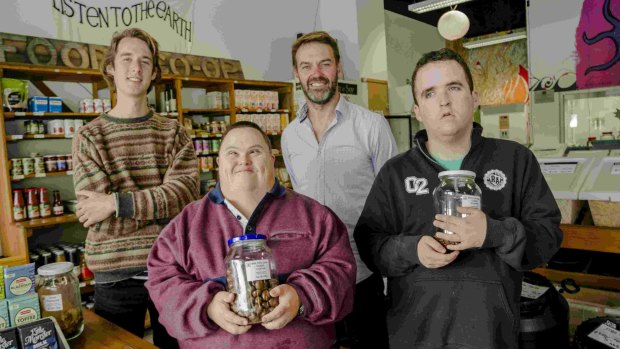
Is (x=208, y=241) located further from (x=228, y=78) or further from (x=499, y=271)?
(x=228, y=78)

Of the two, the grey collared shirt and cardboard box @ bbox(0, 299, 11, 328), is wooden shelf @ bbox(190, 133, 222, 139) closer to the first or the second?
the grey collared shirt

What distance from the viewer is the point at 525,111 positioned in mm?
9539

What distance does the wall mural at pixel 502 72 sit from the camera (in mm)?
11586

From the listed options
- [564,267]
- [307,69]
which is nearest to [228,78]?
[307,69]

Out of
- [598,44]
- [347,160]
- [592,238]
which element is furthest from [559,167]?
[598,44]

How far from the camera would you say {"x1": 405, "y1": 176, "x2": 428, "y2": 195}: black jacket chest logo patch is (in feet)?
5.16

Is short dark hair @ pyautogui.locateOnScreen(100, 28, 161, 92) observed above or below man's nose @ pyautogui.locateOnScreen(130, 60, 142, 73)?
above

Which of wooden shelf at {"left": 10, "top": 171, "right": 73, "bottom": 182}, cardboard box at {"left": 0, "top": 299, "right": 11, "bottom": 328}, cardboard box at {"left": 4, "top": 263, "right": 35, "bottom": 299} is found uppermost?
wooden shelf at {"left": 10, "top": 171, "right": 73, "bottom": 182}

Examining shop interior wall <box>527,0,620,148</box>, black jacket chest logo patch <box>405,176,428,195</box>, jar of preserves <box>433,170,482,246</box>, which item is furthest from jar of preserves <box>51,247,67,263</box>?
shop interior wall <box>527,0,620,148</box>


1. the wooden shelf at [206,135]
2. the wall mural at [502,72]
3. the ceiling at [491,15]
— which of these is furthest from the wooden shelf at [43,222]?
the wall mural at [502,72]

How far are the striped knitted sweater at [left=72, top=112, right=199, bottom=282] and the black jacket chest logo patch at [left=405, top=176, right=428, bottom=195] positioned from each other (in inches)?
35.7

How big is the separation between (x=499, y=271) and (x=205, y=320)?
938 millimetres

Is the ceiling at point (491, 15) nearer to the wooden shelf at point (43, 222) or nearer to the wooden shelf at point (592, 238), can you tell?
the wooden shelf at point (43, 222)

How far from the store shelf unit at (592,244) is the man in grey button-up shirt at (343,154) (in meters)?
1.07
